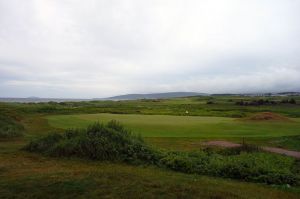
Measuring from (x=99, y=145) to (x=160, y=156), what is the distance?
11.0ft

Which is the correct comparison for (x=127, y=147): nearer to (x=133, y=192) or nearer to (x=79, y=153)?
(x=79, y=153)

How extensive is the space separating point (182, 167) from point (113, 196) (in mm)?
5616

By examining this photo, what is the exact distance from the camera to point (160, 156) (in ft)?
49.5

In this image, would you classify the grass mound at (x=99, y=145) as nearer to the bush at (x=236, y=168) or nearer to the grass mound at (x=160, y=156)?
the grass mound at (x=160, y=156)

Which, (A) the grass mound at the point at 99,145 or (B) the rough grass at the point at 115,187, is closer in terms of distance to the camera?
(B) the rough grass at the point at 115,187

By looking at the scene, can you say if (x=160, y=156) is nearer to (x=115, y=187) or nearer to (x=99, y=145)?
(x=99, y=145)

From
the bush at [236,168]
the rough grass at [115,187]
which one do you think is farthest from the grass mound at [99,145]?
the rough grass at [115,187]

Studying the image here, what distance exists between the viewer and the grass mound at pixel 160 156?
1239cm

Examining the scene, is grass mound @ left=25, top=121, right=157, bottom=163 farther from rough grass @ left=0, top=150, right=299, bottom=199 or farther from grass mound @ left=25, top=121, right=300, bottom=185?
rough grass @ left=0, top=150, right=299, bottom=199

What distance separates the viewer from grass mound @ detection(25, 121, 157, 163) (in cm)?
1548

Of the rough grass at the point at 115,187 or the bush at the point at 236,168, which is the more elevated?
the rough grass at the point at 115,187

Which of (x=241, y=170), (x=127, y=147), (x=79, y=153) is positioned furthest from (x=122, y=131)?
(x=241, y=170)

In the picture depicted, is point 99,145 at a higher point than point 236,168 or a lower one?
higher

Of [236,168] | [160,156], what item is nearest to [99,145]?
[160,156]
